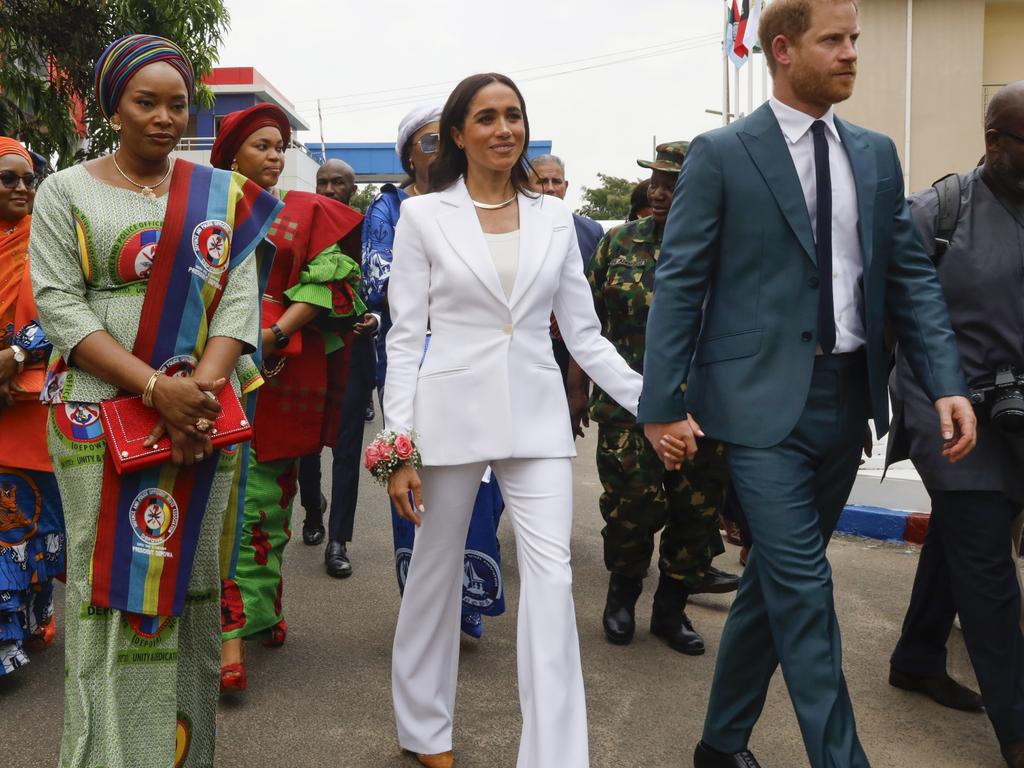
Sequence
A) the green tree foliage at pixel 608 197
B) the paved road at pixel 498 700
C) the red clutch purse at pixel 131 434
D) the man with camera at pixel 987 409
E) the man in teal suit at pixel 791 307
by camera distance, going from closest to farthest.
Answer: the red clutch purse at pixel 131 434 < the man in teal suit at pixel 791 307 < the man with camera at pixel 987 409 < the paved road at pixel 498 700 < the green tree foliage at pixel 608 197

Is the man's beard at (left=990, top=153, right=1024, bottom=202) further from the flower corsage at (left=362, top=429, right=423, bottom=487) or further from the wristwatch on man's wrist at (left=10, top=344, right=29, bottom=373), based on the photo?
the wristwatch on man's wrist at (left=10, top=344, right=29, bottom=373)

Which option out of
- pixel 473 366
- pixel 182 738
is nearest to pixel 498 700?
pixel 182 738

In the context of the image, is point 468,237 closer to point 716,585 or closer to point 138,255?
point 138,255

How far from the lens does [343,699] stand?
14.7 ft

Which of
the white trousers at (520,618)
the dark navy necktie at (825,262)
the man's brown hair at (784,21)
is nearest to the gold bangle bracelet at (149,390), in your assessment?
the white trousers at (520,618)

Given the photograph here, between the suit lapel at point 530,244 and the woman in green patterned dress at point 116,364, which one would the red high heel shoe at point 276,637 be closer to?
the woman in green patterned dress at point 116,364

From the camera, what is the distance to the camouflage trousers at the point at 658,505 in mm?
5191

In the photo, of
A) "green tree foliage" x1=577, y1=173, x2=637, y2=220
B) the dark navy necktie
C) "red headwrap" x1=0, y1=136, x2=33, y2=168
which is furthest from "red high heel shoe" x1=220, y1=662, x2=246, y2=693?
"green tree foliage" x1=577, y1=173, x2=637, y2=220

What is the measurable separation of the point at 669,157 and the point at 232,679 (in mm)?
2903

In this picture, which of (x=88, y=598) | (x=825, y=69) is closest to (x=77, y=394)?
(x=88, y=598)

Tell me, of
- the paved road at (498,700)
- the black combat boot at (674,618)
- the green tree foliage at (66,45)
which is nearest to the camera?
the paved road at (498,700)

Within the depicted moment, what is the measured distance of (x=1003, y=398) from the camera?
156 inches

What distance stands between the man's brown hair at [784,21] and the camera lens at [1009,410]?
1407 millimetres

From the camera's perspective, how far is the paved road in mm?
3982
